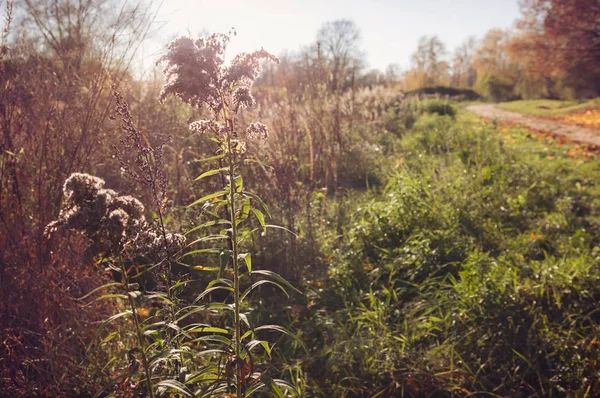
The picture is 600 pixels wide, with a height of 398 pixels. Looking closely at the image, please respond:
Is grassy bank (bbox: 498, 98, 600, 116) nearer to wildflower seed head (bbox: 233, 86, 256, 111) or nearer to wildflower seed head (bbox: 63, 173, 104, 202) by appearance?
wildflower seed head (bbox: 233, 86, 256, 111)

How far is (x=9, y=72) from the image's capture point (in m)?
3.15

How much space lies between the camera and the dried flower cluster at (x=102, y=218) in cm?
156

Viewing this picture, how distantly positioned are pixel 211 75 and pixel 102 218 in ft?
2.03

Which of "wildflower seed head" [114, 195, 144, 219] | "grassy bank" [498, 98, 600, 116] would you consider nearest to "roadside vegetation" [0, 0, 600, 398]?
"wildflower seed head" [114, 195, 144, 219]

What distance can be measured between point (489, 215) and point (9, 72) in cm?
457

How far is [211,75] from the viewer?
167 centimetres

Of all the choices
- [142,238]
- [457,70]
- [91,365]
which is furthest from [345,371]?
[457,70]

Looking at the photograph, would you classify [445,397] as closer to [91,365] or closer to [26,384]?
[91,365]

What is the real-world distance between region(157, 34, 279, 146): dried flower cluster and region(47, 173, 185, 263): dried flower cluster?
1.26 feet

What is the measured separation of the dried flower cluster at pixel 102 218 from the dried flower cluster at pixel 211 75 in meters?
0.38

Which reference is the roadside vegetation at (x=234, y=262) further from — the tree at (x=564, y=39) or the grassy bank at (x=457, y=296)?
the tree at (x=564, y=39)

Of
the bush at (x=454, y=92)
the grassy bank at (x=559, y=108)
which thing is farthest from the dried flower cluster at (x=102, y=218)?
the bush at (x=454, y=92)

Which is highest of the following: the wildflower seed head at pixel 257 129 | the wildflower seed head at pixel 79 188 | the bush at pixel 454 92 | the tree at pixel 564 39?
the tree at pixel 564 39

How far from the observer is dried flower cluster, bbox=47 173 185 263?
1562 mm
